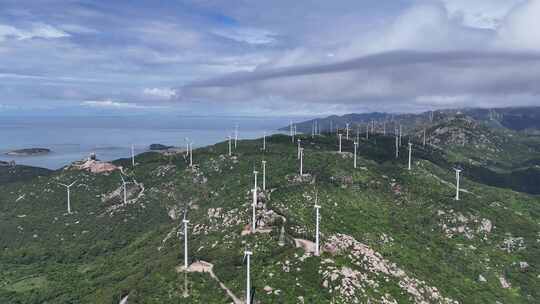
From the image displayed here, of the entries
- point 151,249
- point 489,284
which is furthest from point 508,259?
point 151,249

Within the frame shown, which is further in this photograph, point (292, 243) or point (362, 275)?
point (292, 243)

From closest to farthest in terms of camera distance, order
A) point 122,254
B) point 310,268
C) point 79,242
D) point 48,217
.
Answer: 1. point 310,268
2. point 122,254
3. point 79,242
4. point 48,217

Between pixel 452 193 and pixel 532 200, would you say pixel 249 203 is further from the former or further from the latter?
pixel 532 200

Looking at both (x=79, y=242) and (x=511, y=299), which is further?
(x=79, y=242)

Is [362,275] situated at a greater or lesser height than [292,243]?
lesser

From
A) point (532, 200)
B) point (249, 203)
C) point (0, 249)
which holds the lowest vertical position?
point (0, 249)

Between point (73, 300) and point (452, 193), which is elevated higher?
point (452, 193)

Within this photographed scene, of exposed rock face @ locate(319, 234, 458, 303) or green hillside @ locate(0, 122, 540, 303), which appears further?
green hillside @ locate(0, 122, 540, 303)

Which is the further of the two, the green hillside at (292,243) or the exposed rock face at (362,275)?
the green hillside at (292,243)
